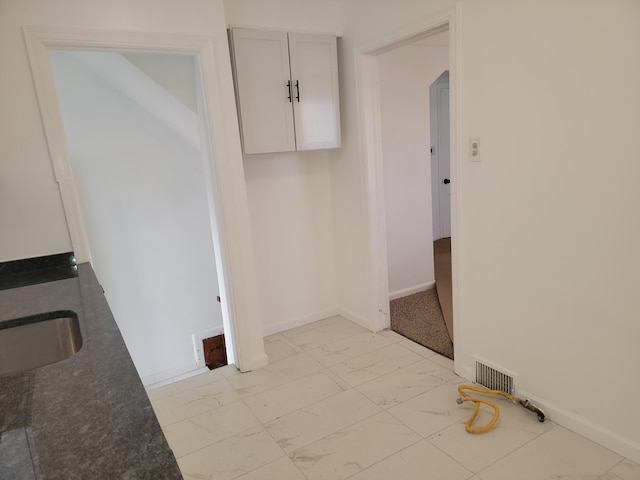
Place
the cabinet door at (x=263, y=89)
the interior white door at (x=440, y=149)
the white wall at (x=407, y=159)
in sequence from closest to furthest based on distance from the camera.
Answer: the cabinet door at (x=263, y=89)
the white wall at (x=407, y=159)
the interior white door at (x=440, y=149)

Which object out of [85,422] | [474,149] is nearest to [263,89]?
[474,149]

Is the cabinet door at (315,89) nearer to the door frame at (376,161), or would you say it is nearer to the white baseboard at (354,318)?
the door frame at (376,161)

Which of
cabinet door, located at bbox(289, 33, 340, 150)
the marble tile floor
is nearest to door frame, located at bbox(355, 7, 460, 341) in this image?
cabinet door, located at bbox(289, 33, 340, 150)

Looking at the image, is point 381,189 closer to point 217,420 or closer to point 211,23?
point 211,23

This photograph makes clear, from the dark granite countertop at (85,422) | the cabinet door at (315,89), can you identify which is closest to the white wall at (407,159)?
the cabinet door at (315,89)

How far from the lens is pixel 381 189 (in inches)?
124

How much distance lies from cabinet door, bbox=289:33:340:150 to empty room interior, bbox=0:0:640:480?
0.6 inches

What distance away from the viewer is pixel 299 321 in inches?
138

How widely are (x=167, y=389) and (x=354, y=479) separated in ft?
4.63

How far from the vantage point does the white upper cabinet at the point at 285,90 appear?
272 cm

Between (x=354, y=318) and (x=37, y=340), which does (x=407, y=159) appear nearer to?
(x=354, y=318)

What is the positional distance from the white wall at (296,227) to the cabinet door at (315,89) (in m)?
0.12

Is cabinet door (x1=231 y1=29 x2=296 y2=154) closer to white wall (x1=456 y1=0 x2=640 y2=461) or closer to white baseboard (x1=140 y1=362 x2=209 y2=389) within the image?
white wall (x1=456 y1=0 x2=640 y2=461)

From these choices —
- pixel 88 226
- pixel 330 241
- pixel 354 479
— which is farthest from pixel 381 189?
pixel 88 226
